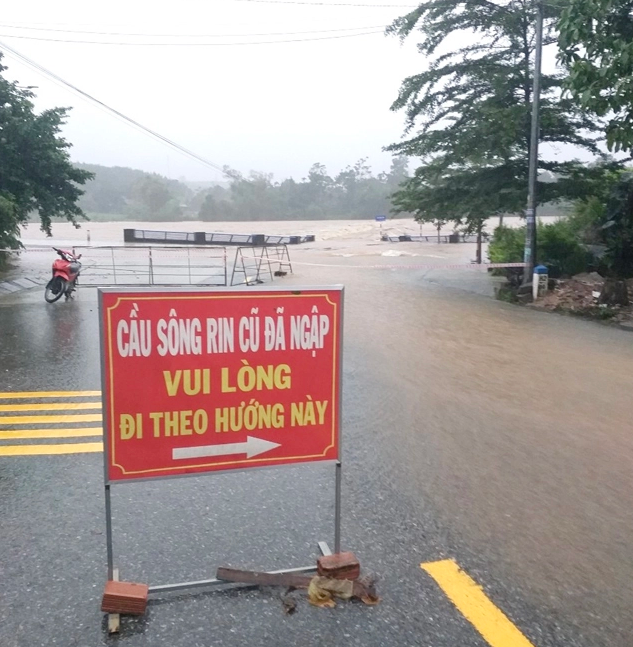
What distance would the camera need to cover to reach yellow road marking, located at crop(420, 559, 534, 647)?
3.01m

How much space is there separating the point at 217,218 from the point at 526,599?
69007 mm

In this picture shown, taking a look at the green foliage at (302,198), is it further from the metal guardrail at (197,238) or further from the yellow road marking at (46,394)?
the yellow road marking at (46,394)

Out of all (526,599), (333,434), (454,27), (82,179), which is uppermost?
(454,27)

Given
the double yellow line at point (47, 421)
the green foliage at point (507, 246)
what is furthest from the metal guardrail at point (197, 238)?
the double yellow line at point (47, 421)

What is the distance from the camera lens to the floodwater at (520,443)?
3.59 metres

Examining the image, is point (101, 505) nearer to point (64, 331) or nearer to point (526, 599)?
point (526, 599)

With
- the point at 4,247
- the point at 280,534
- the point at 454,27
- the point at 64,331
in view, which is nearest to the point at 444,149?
the point at 454,27

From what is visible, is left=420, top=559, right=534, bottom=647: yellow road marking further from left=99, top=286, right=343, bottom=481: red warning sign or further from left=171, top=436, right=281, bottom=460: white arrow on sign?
left=171, top=436, right=281, bottom=460: white arrow on sign

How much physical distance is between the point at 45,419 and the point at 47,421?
8cm

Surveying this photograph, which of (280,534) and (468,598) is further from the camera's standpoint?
(280,534)

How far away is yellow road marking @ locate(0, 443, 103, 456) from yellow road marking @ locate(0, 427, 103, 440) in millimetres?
243

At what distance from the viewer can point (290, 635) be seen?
9.78 ft

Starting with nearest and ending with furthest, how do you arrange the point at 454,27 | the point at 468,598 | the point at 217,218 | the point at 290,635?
the point at 290,635 → the point at 468,598 → the point at 454,27 → the point at 217,218

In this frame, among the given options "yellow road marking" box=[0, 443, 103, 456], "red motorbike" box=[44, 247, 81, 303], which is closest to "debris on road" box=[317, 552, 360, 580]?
"yellow road marking" box=[0, 443, 103, 456]
